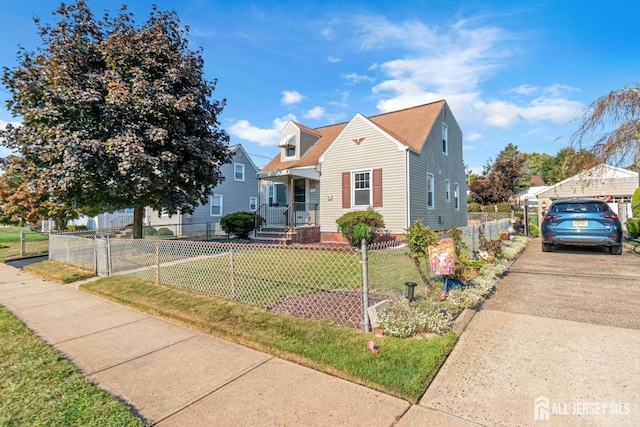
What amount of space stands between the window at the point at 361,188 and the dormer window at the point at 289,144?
5766mm

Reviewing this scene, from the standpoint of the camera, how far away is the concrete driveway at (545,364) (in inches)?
89.4

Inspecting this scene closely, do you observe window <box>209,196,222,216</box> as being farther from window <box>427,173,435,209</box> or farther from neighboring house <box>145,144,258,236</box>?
window <box>427,173,435,209</box>

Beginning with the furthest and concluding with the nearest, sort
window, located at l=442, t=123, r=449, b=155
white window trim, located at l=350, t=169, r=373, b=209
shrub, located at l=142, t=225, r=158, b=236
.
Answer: shrub, located at l=142, t=225, r=158, b=236
window, located at l=442, t=123, r=449, b=155
white window trim, located at l=350, t=169, r=373, b=209

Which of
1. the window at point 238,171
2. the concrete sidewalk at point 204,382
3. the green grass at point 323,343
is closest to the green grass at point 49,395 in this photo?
the concrete sidewalk at point 204,382

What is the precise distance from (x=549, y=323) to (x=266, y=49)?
1122 cm

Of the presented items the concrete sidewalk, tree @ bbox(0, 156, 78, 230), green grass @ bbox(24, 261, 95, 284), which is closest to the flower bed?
the concrete sidewalk

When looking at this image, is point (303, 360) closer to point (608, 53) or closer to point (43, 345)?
point (43, 345)

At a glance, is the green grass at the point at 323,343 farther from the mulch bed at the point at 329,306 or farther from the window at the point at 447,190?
the window at the point at 447,190

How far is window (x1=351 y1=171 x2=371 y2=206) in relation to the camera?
12.7 meters

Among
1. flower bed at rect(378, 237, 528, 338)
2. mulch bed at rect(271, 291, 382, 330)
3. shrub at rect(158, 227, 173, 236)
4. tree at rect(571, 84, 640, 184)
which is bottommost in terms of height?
mulch bed at rect(271, 291, 382, 330)

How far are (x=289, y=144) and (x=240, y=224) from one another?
5490mm

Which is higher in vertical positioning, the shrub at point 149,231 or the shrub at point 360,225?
the shrub at point 360,225

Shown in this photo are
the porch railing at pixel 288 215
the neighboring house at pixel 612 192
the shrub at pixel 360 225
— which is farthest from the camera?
the neighboring house at pixel 612 192

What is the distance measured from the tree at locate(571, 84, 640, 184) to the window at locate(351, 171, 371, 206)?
23.0 ft
